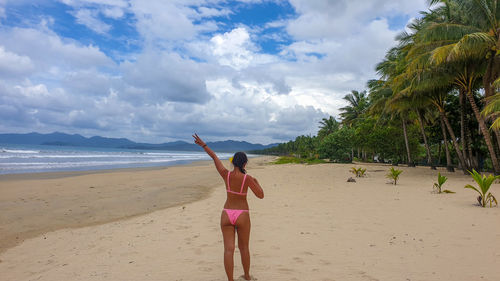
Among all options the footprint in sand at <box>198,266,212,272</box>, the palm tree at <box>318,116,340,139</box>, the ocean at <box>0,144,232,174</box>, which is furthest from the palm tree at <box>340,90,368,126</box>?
the footprint in sand at <box>198,266,212,272</box>

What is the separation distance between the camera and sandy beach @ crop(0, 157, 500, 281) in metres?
3.79

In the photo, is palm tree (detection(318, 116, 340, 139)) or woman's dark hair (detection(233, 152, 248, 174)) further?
palm tree (detection(318, 116, 340, 139))

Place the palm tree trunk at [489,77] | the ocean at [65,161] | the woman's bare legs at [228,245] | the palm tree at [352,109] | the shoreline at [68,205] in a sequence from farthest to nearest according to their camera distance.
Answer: the palm tree at [352,109] → the ocean at [65,161] → the palm tree trunk at [489,77] → the shoreline at [68,205] → the woman's bare legs at [228,245]

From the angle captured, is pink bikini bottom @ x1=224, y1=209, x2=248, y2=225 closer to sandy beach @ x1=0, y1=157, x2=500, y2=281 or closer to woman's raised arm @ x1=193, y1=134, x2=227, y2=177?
woman's raised arm @ x1=193, y1=134, x2=227, y2=177

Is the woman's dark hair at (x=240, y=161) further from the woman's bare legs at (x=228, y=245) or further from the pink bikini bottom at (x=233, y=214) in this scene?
the woman's bare legs at (x=228, y=245)

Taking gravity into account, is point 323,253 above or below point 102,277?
above

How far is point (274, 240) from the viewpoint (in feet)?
16.9

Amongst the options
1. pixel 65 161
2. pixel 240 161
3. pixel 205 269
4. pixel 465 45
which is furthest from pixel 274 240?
pixel 65 161

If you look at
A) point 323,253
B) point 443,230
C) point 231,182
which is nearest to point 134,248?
point 231,182

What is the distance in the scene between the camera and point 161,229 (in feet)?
20.2

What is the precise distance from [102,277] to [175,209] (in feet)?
15.3

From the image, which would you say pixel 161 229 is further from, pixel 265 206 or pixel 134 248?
pixel 265 206

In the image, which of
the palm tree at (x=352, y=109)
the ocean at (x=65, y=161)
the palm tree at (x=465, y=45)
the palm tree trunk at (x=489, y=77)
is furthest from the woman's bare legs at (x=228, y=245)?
the palm tree at (x=352, y=109)

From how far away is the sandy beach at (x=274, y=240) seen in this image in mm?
3785
